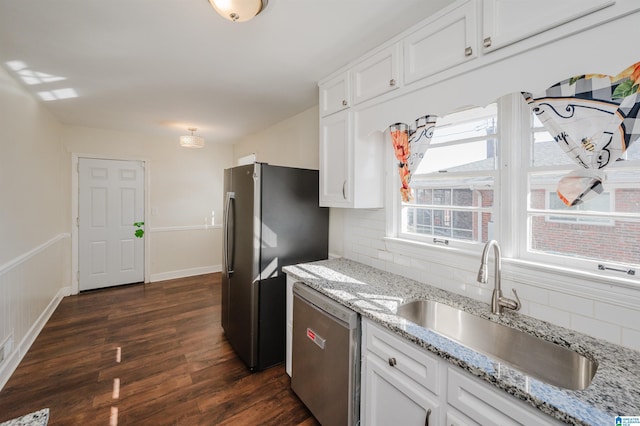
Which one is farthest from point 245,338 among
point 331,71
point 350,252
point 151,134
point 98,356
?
point 151,134

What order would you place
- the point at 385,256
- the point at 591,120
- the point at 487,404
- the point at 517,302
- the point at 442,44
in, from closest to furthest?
the point at 487,404, the point at 591,120, the point at 517,302, the point at 442,44, the point at 385,256

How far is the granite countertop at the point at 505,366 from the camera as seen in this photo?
796 mm

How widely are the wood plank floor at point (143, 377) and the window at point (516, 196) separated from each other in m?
1.65

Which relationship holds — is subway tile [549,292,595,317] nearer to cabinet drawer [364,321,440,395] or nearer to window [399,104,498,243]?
window [399,104,498,243]

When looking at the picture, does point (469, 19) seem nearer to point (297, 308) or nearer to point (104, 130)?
point (297, 308)

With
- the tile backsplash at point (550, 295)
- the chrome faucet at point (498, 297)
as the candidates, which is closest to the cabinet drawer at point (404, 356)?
the chrome faucet at point (498, 297)

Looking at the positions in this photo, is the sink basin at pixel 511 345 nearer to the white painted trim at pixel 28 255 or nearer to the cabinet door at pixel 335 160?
the cabinet door at pixel 335 160

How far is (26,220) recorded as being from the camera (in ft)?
8.61

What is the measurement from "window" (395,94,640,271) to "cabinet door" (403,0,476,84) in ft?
1.22

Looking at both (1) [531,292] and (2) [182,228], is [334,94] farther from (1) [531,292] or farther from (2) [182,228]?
(2) [182,228]

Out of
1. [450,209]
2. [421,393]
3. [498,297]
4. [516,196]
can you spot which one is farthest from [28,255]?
[516,196]

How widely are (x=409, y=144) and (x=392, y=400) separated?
1470 millimetres

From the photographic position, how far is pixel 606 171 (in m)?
1.18

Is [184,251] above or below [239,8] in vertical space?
below
